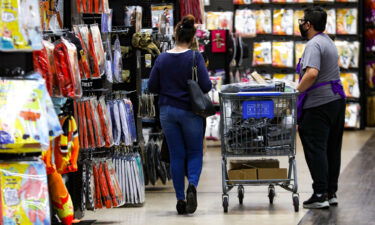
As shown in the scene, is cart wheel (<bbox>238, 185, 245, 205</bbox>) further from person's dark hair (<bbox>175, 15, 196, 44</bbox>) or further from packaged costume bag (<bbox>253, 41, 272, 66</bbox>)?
packaged costume bag (<bbox>253, 41, 272, 66</bbox>)

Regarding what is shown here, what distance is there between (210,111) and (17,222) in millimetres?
2798

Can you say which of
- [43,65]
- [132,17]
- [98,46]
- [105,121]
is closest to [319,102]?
[105,121]

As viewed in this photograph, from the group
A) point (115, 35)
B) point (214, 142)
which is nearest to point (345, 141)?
point (214, 142)

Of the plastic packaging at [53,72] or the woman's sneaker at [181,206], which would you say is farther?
the woman's sneaker at [181,206]

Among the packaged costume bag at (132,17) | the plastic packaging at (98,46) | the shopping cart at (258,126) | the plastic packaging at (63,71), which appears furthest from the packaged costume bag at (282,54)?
the plastic packaging at (63,71)

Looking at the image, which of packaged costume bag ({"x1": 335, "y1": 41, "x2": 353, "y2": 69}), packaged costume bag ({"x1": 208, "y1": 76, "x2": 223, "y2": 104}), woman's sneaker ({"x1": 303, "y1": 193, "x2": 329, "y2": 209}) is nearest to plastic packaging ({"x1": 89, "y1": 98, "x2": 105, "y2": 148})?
woman's sneaker ({"x1": 303, "y1": 193, "x2": 329, "y2": 209})

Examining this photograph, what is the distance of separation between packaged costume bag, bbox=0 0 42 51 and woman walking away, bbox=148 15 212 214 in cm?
254

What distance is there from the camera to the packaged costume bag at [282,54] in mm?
15453

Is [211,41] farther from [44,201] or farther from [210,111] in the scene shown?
[44,201]

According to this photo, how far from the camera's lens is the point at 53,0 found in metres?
6.67

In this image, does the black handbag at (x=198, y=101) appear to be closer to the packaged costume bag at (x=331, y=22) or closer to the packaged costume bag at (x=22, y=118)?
the packaged costume bag at (x=22, y=118)

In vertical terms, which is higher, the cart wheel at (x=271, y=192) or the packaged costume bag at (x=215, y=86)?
the packaged costume bag at (x=215, y=86)

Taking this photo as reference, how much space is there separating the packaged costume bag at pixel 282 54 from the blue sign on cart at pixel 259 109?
8147mm

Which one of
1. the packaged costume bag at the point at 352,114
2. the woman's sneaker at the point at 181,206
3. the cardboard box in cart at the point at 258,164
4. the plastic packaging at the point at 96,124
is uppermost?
the plastic packaging at the point at 96,124
